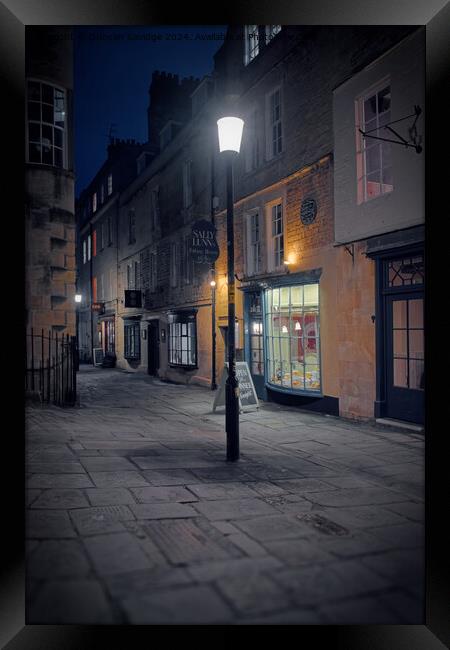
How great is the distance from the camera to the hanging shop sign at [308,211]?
11164 mm

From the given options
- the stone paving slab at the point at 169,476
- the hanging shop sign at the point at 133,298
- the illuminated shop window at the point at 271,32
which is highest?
the illuminated shop window at the point at 271,32

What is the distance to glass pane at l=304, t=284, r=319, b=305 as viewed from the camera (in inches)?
440

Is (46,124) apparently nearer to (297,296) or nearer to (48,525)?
(297,296)

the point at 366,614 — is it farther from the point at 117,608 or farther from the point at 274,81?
the point at 274,81

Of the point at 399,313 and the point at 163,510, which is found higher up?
the point at 399,313

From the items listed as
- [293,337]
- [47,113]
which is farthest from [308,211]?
[47,113]

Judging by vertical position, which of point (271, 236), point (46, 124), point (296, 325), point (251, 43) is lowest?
point (296, 325)

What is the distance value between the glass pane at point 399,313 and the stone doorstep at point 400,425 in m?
1.71

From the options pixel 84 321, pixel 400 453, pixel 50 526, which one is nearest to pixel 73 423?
pixel 50 526

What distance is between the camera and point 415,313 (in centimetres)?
868

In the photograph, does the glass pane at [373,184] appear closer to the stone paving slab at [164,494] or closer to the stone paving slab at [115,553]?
the stone paving slab at [164,494]

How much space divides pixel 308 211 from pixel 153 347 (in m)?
12.9

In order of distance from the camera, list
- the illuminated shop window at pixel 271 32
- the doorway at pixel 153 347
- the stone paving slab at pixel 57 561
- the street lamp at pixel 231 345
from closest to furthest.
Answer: the stone paving slab at pixel 57 561 → the street lamp at pixel 231 345 → the illuminated shop window at pixel 271 32 → the doorway at pixel 153 347

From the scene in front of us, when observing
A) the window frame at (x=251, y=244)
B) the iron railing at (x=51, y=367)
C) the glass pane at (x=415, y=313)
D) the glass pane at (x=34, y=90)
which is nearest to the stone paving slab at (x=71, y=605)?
the glass pane at (x=415, y=313)
